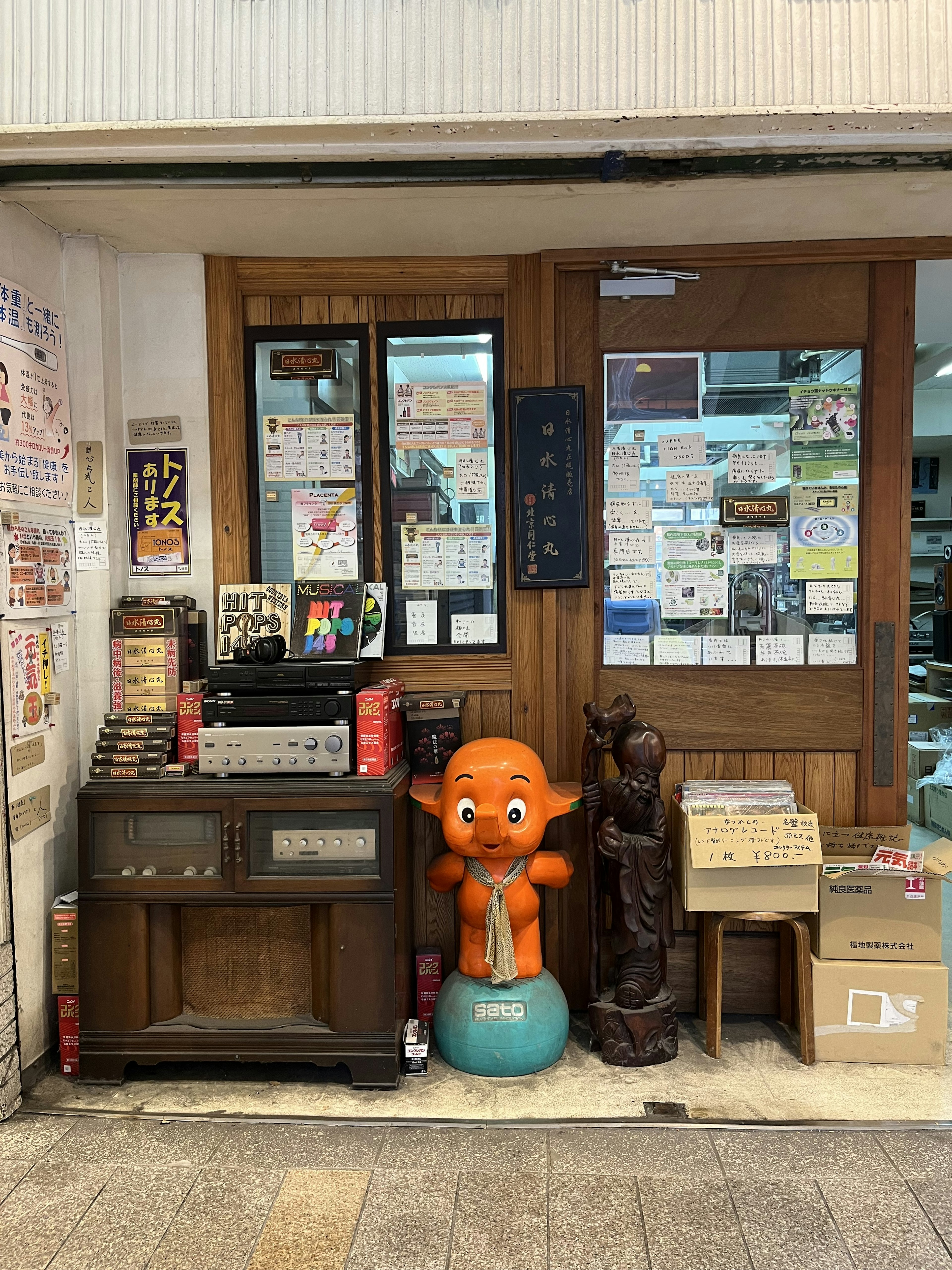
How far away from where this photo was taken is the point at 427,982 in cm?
308

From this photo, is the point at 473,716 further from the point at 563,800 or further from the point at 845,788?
the point at 845,788

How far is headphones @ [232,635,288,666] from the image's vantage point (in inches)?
115

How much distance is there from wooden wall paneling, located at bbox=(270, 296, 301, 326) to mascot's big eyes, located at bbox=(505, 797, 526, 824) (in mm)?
1946

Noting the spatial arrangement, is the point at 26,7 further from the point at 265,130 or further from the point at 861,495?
the point at 861,495

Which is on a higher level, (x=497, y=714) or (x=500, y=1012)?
(x=497, y=714)

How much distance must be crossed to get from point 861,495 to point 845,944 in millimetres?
1589

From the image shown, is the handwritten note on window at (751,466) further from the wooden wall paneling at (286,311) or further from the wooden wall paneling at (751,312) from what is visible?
the wooden wall paneling at (286,311)

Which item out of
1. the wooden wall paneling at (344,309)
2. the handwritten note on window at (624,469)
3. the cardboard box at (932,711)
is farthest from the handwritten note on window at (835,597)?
the cardboard box at (932,711)

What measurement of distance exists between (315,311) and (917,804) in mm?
4843

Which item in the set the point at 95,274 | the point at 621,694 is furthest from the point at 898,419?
the point at 95,274

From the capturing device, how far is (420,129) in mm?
2338

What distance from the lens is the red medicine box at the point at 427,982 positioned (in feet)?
10.1

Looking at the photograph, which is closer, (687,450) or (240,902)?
(240,902)

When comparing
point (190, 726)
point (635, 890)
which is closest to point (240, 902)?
point (190, 726)
